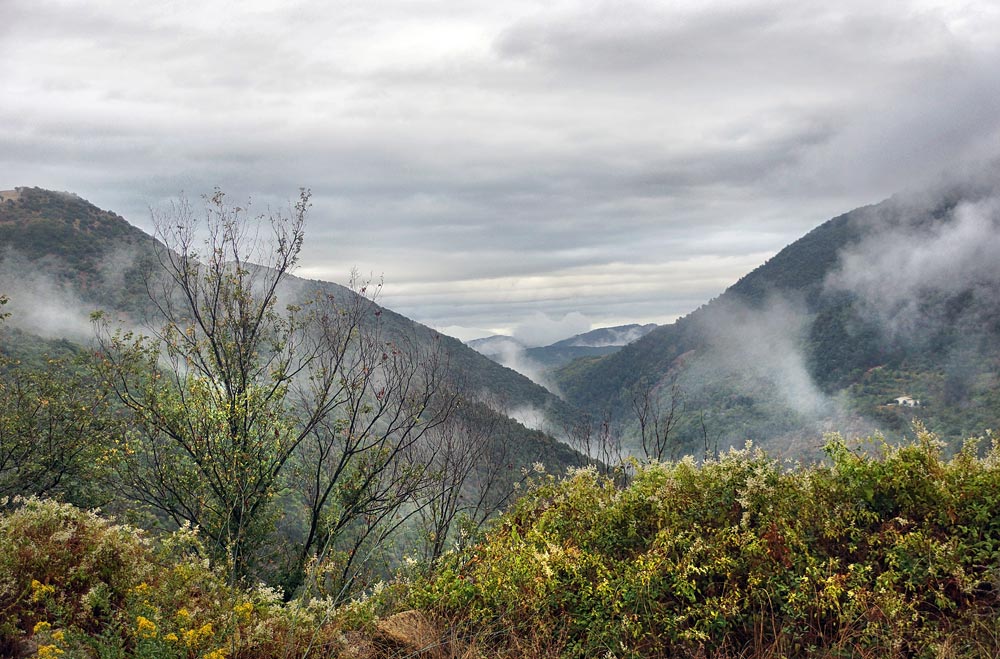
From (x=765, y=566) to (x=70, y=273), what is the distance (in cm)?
9380

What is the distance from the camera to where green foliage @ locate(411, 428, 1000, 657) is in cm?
407

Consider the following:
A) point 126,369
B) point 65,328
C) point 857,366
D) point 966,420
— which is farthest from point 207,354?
point 857,366

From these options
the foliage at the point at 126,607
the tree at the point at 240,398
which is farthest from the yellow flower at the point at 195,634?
the tree at the point at 240,398

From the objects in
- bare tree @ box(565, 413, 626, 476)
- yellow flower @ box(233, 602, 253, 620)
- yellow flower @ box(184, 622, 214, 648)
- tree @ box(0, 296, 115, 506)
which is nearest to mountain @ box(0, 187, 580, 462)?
bare tree @ box(565, 413, 626, 476)

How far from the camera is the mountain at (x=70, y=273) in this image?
6400 cm

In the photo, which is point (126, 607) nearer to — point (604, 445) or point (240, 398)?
point (240, 398)

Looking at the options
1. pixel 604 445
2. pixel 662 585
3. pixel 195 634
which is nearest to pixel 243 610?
pixel 195 634

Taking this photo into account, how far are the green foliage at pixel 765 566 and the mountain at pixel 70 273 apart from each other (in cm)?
4839

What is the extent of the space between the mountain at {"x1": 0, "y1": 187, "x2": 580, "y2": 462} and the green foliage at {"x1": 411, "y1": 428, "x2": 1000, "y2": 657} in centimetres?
4839

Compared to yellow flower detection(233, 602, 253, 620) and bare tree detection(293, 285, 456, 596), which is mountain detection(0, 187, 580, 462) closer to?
bare tree detection(293, 285, 456, 596)

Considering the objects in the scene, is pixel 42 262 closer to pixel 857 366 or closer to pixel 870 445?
pixel 870 445

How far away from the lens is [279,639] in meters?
4.41

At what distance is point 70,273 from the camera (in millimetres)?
80688

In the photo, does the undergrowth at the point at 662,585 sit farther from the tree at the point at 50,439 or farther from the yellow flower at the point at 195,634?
the tree at the point at 50,439
